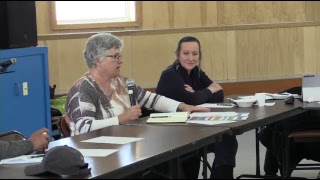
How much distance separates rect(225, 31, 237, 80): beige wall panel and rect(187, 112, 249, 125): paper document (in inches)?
131

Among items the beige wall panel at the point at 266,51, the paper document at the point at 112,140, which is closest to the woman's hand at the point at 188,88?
the paper document at the point at 112,140

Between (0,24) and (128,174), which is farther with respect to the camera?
(0,24)

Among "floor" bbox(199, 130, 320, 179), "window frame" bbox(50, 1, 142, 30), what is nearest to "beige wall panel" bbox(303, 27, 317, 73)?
"floor" bbox(199, 130, 320, 179)

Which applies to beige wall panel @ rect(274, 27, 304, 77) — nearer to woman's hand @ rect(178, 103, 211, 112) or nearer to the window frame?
the window frame

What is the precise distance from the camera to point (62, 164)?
2.59 m

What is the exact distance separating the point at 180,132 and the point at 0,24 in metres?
2.92

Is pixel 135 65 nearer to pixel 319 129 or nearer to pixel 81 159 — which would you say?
pixel 319 129

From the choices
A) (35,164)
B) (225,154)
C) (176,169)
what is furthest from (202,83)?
(35,164)

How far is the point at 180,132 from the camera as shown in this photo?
11.8 ft

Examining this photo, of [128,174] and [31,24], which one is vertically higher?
[31,24]

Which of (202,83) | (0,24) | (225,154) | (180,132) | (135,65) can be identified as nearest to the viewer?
(180,132)

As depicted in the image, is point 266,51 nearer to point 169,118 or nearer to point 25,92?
point 25,92

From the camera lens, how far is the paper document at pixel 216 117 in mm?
3993

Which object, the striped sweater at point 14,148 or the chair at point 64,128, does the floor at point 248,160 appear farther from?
the striped sweater at point 14,148
